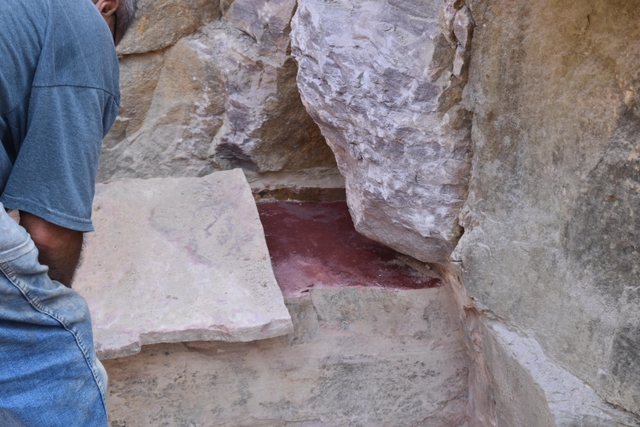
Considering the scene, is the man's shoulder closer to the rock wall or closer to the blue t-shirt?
the blue t-shirt

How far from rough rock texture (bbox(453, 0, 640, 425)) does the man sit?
66 cm

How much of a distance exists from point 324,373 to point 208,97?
2.87ft

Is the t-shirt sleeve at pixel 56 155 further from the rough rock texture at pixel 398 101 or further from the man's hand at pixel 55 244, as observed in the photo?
the rough rock texture at pixel 398 101

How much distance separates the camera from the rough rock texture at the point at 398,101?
132 cm

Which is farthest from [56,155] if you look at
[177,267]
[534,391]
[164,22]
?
[164,22]

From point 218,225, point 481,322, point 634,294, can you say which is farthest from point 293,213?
point 634,294

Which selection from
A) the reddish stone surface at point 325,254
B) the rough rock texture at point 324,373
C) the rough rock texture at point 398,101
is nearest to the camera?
the rough rock texture at point 398,101

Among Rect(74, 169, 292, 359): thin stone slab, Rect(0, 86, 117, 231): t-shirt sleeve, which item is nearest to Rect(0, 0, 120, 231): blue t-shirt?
Rect(0, 86, 117, 231): t-shirt sleeve

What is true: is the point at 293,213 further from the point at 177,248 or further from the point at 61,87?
the point at 61,87

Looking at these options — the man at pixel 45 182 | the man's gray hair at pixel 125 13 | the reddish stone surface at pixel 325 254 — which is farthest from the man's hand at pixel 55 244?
the reddish stone surface at pixel 325 254

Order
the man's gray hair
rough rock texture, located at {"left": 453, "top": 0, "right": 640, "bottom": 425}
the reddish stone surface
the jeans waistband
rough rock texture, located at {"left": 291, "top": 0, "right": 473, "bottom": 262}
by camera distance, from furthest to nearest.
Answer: the reddish stone surface < rough rock texture, located at {"left": 291, "top": 0, "right": 473, "bottom": 262} < the man's gray hair < rough rock texture, located at {"left": 453, "top": 0, "right": 640, "bottom": 425} < the jeans waistband

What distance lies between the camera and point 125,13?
1.12m

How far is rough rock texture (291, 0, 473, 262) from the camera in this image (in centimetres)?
132

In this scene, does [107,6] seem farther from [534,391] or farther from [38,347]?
[534,391]
